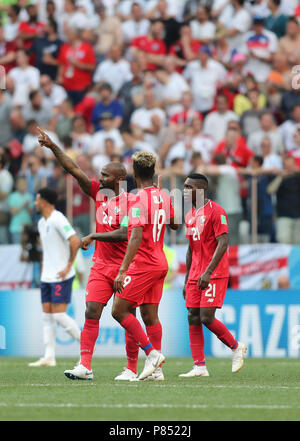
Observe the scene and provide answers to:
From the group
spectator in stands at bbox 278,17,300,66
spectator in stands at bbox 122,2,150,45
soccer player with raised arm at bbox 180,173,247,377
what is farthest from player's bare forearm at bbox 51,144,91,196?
spectator in stands at bbox 122,2,150,45

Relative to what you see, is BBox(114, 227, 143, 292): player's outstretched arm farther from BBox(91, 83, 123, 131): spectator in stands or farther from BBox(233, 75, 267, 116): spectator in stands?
BBox(91, 83, 123, 131): spectator in stands

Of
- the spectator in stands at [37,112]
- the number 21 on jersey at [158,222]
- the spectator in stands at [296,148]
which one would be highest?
the spectator in stands at [37,112]

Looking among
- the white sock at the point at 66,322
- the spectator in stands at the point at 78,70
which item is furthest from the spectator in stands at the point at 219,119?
the white sock at the point at 66,322

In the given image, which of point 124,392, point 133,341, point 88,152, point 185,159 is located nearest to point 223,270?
point 133,341

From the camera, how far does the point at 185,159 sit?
18500 mm

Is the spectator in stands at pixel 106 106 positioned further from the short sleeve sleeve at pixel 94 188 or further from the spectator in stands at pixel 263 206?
the short sleeve sleeve at pixel 94 188

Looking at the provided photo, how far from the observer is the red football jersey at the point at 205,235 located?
1098 centimetres

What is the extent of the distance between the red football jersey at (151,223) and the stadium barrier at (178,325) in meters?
5.99

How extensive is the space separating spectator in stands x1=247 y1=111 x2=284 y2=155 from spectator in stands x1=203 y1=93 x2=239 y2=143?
0.93m

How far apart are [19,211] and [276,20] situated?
302 inches

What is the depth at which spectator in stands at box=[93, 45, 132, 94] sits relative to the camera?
71.6ft

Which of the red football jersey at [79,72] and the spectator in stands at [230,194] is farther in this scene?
the red football jersey at [79,72]
